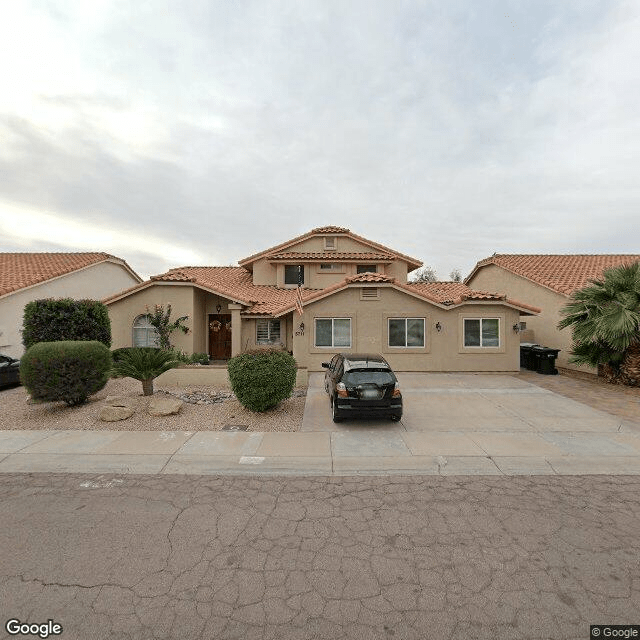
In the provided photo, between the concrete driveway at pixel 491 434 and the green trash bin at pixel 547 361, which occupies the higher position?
the green trash bin at pixel 547 361

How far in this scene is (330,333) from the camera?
16266 mm

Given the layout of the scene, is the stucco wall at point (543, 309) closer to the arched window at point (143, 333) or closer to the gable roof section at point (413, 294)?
the gable roof section at point (413, 294)

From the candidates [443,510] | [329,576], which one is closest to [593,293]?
[443,510]

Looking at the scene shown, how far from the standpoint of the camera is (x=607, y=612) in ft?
10.1

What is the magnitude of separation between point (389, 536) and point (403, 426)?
439cm

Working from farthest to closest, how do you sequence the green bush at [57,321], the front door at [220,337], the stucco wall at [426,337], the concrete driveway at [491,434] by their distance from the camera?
the front door at [220,337] < the stucco wall at [426,337] < the green bush at [57,321] < the concrete driveway at [491,434]

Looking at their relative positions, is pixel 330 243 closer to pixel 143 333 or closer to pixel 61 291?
pixel 143 333

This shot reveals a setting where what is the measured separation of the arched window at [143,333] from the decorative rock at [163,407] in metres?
8.83

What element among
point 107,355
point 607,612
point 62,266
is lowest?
point 607,612

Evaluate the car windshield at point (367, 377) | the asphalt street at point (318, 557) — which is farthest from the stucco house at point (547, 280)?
the asphalt street at point (318, 557)

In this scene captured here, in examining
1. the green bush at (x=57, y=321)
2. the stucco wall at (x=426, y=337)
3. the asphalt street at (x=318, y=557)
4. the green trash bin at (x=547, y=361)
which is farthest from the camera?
the stucco wall at (x=426, y=337)

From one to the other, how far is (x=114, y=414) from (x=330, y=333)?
974 centimetres

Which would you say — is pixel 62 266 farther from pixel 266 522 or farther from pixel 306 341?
pixel 266 522

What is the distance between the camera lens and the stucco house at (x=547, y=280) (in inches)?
693
